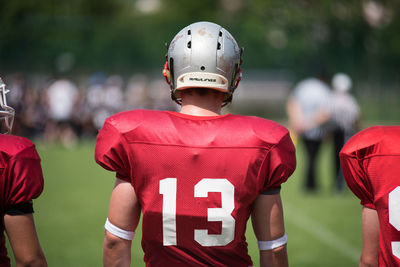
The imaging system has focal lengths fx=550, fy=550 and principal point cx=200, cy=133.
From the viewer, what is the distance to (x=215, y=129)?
221cm

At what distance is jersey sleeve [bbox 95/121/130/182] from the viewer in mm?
2213

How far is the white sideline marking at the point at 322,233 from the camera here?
5.94 metres

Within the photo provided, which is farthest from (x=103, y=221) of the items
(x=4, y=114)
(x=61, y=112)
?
(x=61, y=112)

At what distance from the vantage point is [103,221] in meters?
7.29

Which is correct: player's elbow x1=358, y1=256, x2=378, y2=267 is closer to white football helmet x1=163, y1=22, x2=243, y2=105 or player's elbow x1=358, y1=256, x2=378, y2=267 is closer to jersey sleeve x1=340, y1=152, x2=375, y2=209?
jersey sleeve x1=340, y1=152, x2=375, y2=209

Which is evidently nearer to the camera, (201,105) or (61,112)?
(201,105)

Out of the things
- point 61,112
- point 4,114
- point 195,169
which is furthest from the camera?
point 61,112

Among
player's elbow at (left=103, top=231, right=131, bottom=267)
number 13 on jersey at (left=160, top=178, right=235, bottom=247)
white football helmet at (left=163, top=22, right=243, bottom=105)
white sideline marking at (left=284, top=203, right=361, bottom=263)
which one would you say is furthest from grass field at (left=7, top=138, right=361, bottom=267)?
white football helmet at (left=163, top=22, right=243, bottom=105)

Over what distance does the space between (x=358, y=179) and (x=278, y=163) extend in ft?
1.22

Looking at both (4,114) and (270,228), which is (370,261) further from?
(4,114)

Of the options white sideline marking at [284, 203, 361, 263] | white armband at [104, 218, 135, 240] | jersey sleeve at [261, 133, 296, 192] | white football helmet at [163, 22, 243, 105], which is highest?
white football helmet at [163, 22, 243, 105]

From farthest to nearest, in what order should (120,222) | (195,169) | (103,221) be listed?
(103,221)
(120,222)
(195,169)

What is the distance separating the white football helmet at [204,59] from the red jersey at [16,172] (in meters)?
0.68

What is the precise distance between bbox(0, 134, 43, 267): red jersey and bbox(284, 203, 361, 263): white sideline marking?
4180mm
